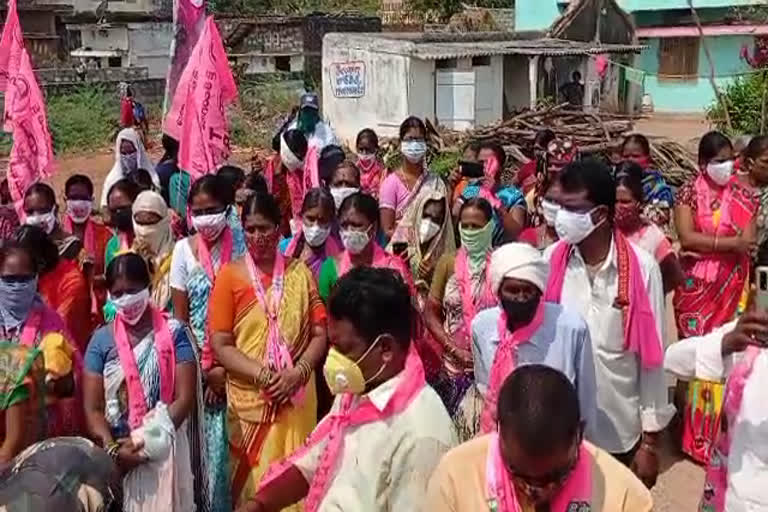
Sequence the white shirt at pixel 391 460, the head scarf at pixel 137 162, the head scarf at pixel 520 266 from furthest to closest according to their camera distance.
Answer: the head scarf at pixel 137 162 → the head scarf at pixel 520 266 → the white shirt at pixel 391 460

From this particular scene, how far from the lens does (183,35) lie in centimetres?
809

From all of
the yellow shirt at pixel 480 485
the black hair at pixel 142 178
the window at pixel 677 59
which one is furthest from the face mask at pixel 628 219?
the window at pixel 677 59

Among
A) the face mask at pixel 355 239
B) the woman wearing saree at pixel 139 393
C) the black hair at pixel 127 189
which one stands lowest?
the woman wearing saree at pixel 139 393

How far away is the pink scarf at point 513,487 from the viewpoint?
2.11 metres

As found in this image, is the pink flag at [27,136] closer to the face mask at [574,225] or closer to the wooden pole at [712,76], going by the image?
the face mask at [574,225]

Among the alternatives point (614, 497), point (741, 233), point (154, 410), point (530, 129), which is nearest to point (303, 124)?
point (741, 233)

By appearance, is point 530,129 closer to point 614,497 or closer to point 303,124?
point 303,124

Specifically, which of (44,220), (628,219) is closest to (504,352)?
(628,219)

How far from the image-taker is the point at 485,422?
3.55m

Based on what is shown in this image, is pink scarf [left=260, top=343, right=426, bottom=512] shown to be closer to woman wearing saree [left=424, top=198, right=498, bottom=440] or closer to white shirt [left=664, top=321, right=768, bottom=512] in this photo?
white shirt [left=664, top=321, right=768, bottom=512]

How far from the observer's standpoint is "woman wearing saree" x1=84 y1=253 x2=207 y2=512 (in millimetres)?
3707

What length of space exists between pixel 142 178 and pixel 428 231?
7.71ft

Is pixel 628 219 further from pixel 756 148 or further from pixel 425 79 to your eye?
pixel 425 79

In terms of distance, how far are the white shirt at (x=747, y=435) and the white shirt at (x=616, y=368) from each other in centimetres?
67
